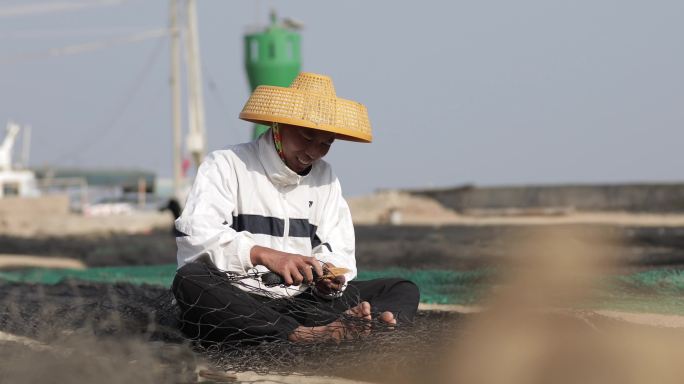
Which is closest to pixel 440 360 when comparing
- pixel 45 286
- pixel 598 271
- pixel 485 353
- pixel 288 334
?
pixel 485 353

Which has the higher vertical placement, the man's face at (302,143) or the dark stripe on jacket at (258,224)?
the man's face at (302,143)

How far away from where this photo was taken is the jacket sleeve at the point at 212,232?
368 cm

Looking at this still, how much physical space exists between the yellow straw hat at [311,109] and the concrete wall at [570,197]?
66.3 ft

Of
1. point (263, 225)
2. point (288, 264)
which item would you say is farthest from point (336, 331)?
point (263, 225)

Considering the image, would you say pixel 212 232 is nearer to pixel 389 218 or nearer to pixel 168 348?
pixel 168 348

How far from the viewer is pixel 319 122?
3.81 m

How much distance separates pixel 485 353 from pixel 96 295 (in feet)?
9.53

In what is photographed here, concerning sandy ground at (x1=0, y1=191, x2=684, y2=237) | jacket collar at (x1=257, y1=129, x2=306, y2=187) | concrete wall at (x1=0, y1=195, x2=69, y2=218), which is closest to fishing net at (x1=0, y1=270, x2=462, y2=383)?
jacket collar at (x1=257, y1=129, x2=306, y2=187)

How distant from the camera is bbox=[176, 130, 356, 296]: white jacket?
370cm

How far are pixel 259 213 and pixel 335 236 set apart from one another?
1.23 ft

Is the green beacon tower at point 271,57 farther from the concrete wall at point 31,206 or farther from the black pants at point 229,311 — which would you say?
the black pants at point 229,311

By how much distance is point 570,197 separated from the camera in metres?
25.9

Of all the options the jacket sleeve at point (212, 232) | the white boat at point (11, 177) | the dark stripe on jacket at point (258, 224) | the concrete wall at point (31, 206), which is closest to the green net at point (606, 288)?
the dark stripe on jacket at point (258, 224)

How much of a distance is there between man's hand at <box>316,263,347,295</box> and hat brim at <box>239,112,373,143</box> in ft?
1.75
